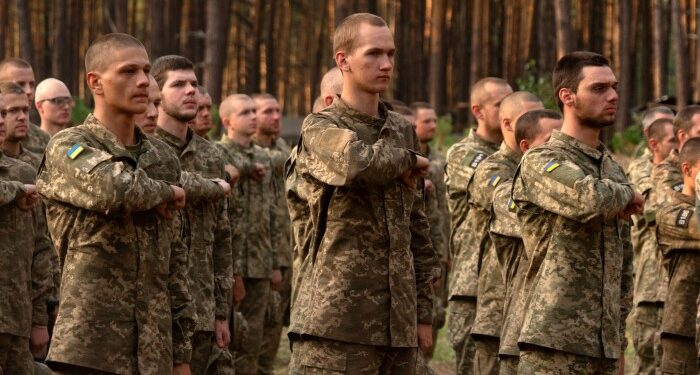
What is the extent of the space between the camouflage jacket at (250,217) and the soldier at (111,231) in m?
4.83

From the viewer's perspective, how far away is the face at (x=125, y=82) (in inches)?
261

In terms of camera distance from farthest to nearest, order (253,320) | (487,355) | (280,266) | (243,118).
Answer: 1. (280,266)
2. (243,118)
3. (253,320)
4. (487,355)

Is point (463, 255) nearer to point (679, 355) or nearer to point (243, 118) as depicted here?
point (679, 355)

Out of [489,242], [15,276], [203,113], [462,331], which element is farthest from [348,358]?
[462,331]

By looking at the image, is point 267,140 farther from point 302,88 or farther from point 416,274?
point 302,88

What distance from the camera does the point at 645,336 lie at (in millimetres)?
11305

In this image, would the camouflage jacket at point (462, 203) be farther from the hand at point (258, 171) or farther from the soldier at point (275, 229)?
the soldier at point (275, 229)

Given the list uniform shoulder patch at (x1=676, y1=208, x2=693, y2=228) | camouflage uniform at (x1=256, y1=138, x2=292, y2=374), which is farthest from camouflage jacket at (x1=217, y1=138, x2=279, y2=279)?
uniform shoulder patch at (x1=676, y1=208, x2=693, y2=228)

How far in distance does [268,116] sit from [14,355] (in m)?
5.31

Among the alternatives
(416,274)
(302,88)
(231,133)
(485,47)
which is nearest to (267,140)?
(231,133)

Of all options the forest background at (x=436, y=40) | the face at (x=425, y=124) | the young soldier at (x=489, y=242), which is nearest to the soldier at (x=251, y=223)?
the face at (x=425, y=124)

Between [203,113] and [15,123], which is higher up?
[203,113]

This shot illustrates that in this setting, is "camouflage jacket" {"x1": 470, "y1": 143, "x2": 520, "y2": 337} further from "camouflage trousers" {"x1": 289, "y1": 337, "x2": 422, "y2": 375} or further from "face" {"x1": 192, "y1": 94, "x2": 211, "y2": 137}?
"camouflage trousers" {"x1": 289, "y1": 337, "x2": 422, "y2": 375}

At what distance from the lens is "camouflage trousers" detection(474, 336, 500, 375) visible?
9.62m
